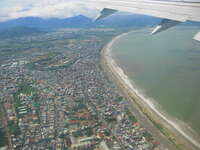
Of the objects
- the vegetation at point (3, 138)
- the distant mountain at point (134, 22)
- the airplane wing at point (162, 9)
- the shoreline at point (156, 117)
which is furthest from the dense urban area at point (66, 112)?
the distant mountain at point (134, 22)

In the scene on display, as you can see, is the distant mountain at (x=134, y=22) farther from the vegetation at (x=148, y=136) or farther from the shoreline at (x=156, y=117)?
the vegetation at (x=148, y=136)

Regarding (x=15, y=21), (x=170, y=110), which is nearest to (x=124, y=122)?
(x=170, y=110)

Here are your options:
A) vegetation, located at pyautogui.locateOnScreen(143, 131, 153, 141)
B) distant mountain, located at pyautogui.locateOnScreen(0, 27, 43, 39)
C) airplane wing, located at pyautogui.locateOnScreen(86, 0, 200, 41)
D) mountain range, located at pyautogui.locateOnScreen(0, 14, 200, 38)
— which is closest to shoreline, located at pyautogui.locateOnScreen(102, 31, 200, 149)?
vegetation, located at pyautogui.locateOnScreen(143, 131, 153, 141)

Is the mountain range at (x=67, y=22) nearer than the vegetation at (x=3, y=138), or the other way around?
the vegetation at (x=3, y=138)

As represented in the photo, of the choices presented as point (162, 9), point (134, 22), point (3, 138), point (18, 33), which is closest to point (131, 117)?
point (162, 9)

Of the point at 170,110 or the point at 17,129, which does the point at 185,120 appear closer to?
the point at 170,110

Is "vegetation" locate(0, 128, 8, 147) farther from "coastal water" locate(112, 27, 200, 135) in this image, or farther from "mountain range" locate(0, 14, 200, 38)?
"mountain range" locate(0, 14, 200, 38)
